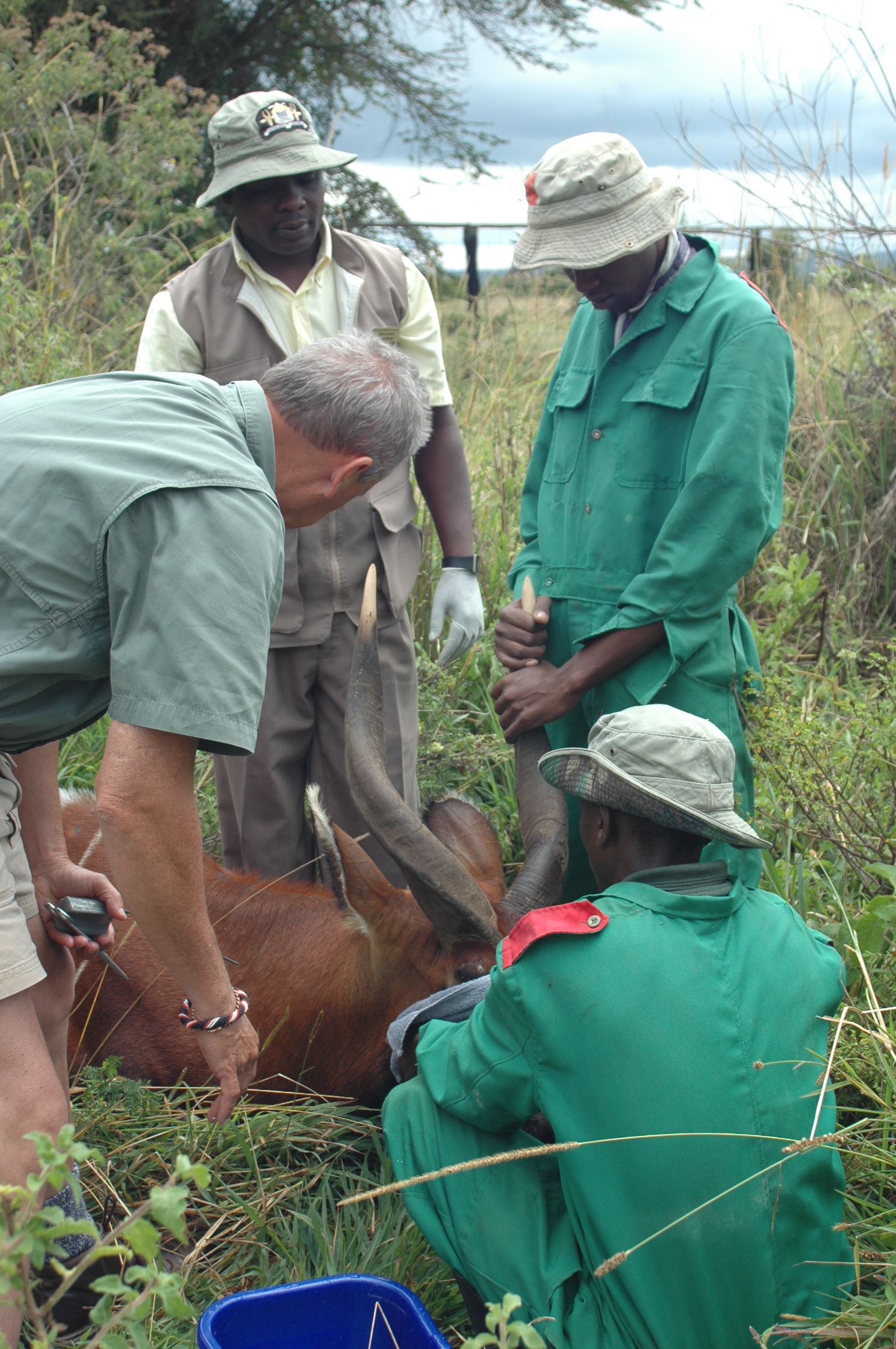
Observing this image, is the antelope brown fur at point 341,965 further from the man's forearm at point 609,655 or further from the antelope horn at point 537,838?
the man's forearm at point 609,655

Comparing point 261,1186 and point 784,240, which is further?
point 784,240

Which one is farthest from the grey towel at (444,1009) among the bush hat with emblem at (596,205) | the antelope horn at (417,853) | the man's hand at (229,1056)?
the bush hat with emblem at (596,205)

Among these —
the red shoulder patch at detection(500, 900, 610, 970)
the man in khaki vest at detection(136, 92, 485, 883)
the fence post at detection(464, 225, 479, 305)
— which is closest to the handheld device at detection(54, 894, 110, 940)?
the red shoulder patch at detection(500, 900, 610, 970)

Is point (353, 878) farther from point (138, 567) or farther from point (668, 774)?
point (138, 567)

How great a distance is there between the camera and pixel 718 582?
3117 mm

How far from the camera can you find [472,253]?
40.7ft

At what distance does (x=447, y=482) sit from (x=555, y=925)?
245cm

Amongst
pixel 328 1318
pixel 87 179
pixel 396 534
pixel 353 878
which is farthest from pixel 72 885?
pixel 87 179

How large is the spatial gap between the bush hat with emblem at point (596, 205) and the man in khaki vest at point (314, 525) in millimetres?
892

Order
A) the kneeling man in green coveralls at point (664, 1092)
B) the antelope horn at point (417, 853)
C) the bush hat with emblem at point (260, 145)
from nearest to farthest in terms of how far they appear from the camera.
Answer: the kneeling man in green coveralls at point (664, 1092)
the antelope horn at point (417, 853)
the bush hat with emblem at point (260, 145)

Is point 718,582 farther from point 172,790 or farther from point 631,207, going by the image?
point 172,790

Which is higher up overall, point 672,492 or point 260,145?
point 260,145

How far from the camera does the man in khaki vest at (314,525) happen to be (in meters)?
3.73

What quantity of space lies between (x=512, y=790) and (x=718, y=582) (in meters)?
1.74
